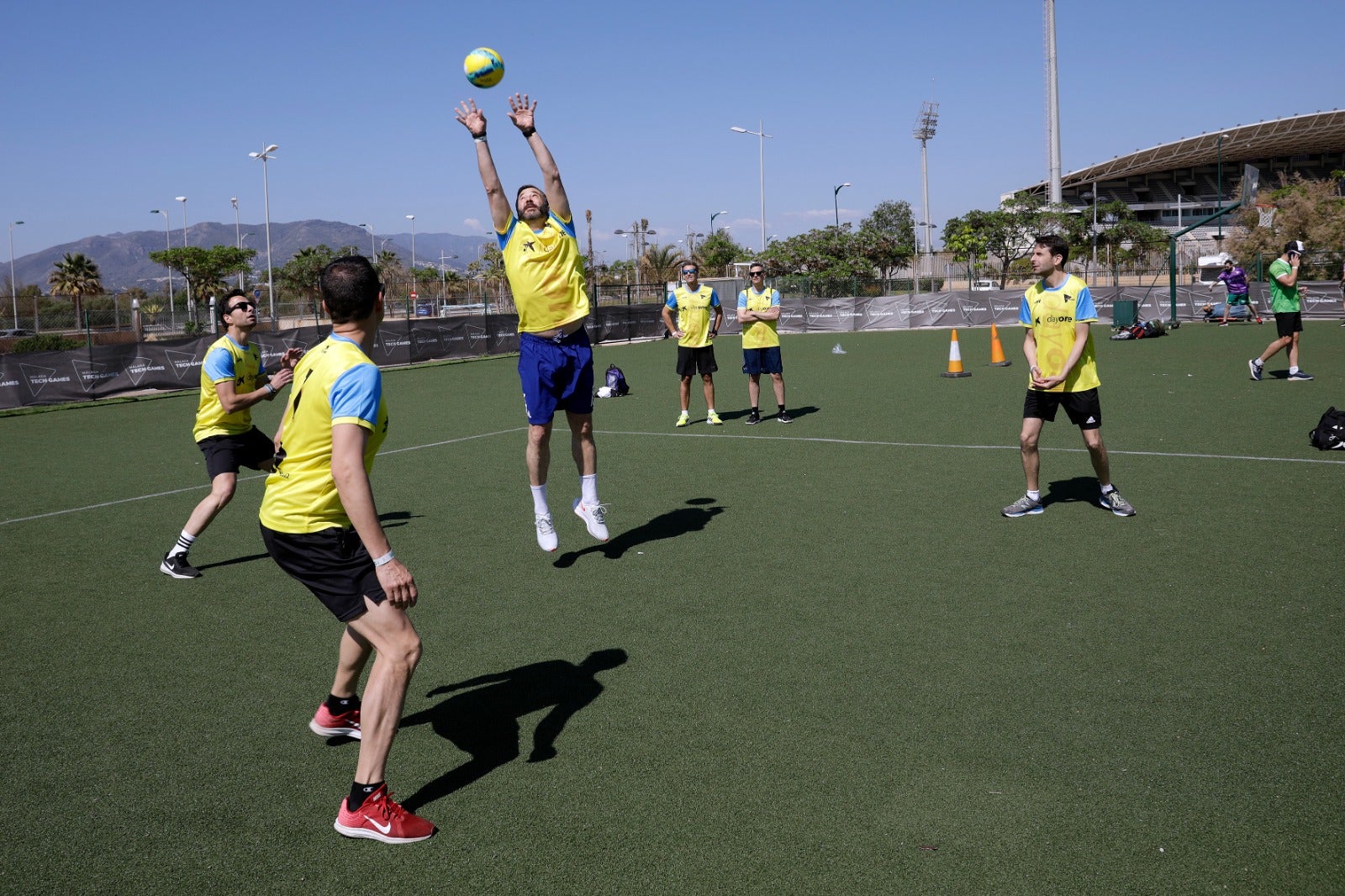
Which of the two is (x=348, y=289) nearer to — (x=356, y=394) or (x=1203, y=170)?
(x=356, y=394)

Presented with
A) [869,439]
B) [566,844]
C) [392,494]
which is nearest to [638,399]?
[869,439]

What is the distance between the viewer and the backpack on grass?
962 cm

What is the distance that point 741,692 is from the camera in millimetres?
4594

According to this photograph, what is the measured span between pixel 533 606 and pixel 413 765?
196 centimetres

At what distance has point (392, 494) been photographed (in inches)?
374

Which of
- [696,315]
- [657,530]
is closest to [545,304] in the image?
[657,530]

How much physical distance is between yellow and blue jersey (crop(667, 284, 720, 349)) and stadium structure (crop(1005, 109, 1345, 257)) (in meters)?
84.1

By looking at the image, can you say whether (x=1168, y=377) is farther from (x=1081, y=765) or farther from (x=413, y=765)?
(x=413, y=765)

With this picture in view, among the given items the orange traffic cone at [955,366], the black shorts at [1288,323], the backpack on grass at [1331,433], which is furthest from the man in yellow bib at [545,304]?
the orange traffic cone at [955,366]

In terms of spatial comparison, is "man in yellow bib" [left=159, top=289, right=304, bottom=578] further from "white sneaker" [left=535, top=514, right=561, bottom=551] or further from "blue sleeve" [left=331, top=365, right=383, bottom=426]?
"blue sleeve" [left=331, top=365, right=383, bottom=426]

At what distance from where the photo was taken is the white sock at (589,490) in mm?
7045

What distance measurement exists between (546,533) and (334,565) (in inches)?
129

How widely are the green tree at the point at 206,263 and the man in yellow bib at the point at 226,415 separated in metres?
69.8

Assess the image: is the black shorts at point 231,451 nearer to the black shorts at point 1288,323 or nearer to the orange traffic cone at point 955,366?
the orange traffic cone at point 955,366
